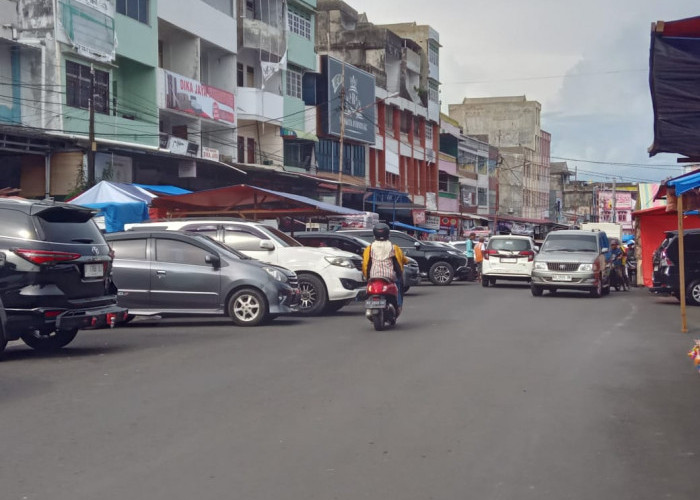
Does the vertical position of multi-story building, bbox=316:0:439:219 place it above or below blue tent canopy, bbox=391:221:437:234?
above

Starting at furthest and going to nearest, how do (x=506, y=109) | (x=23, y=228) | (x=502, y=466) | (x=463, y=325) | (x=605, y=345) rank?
(x=506, y=109) → (x=463, y=325) → (x=605, y=345) → (x=23, y=228) → (x=502, y=466)

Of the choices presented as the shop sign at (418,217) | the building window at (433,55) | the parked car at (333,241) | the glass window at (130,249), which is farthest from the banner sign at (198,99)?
the building window at (433,55)

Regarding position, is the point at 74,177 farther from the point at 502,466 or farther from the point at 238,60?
the point at 502,466

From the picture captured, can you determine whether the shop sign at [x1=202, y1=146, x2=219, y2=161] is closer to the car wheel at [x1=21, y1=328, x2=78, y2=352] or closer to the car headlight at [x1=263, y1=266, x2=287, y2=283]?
the car headlight at [x1=263, y1=266, x2=287, y2=283]

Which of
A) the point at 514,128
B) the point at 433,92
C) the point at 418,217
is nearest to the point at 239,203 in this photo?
the point at 418,217

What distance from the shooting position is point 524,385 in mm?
9500

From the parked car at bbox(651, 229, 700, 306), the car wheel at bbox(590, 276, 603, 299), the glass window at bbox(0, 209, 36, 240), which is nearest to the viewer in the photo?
the glass window at bbox(0, 209, 36, 240)

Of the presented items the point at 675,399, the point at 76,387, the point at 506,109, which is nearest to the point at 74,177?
the point at 76,387

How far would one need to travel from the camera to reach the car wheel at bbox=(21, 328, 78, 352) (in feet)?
41.7

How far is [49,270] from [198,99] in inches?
1069

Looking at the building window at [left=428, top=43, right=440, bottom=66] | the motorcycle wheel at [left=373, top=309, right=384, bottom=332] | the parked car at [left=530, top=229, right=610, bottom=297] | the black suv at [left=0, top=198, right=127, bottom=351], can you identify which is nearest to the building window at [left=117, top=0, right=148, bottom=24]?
the parked car at [left=530, top=229, right=610, bottom=297]

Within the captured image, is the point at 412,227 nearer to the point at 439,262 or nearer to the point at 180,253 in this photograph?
the point at 439,262

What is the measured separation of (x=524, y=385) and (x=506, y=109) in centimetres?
10298

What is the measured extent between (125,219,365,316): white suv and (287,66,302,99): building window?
30.2 metres
